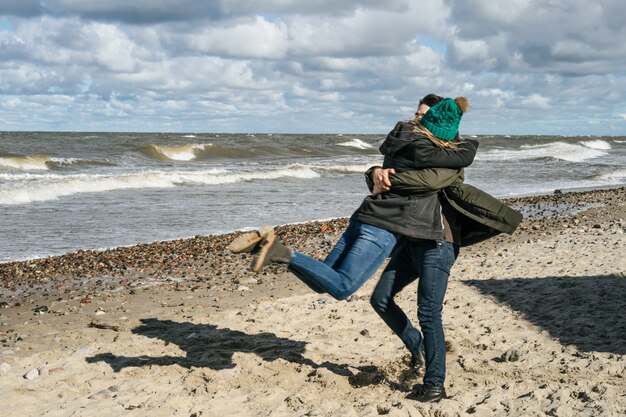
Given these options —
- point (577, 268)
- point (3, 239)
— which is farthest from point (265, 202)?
point (577, 268)

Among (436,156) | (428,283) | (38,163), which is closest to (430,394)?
(428,283)

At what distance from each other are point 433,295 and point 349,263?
2.10 feet

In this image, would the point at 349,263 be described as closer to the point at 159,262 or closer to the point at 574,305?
the point at 574,305

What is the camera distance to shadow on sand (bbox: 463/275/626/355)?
→ 246 inches

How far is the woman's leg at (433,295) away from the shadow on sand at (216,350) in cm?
70

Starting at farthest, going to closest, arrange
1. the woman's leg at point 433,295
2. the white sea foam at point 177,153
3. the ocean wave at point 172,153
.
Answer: the white sea foam at point 177,153
the ocean wave at point 172,153
the woman's leg at point 433,295

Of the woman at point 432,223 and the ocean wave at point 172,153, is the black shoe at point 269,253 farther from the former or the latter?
the ocean wave at point 172,153

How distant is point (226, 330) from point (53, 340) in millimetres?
1657

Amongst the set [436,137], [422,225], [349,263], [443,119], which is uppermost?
[443,119]

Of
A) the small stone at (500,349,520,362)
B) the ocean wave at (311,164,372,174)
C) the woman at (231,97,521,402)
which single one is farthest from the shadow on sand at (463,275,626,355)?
the ocean wave at (311,164,372,174)

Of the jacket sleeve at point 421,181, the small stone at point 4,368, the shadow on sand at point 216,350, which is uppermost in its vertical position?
the jacket sleeve at point 421,181

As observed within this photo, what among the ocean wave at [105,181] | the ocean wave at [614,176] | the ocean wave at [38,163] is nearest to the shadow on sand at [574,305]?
the ocean wave at [105,181]

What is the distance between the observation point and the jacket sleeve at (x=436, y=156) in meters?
4.55

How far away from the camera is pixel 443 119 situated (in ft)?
15.1
